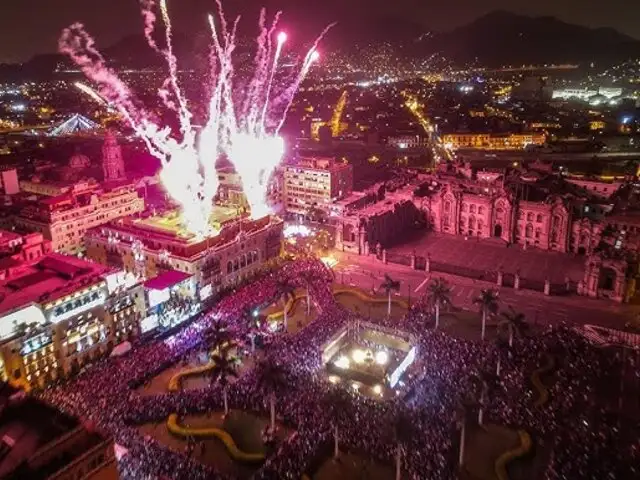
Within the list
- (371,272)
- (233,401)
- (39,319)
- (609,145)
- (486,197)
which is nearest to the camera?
(233,401)

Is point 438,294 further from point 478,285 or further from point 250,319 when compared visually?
point 250,319

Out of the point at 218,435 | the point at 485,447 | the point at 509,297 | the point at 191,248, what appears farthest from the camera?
the point at 191,248

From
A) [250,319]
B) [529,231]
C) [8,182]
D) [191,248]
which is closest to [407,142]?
[529,231]

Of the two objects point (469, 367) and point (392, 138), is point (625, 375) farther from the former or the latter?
point (392, 138)

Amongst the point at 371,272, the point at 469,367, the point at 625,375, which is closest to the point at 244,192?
the point at 371,272

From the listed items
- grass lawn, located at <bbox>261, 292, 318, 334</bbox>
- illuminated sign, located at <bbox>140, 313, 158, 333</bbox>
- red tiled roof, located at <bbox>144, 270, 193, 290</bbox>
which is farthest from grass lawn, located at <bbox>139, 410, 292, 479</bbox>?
red tiled roof, located at <bbox>144, 270, 193, 290</bbox>

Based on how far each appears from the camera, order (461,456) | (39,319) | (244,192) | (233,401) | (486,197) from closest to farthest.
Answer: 1. (461,456)
2. (233,401)
3. (39,319)
4. (486,197)
5. (244,192)
